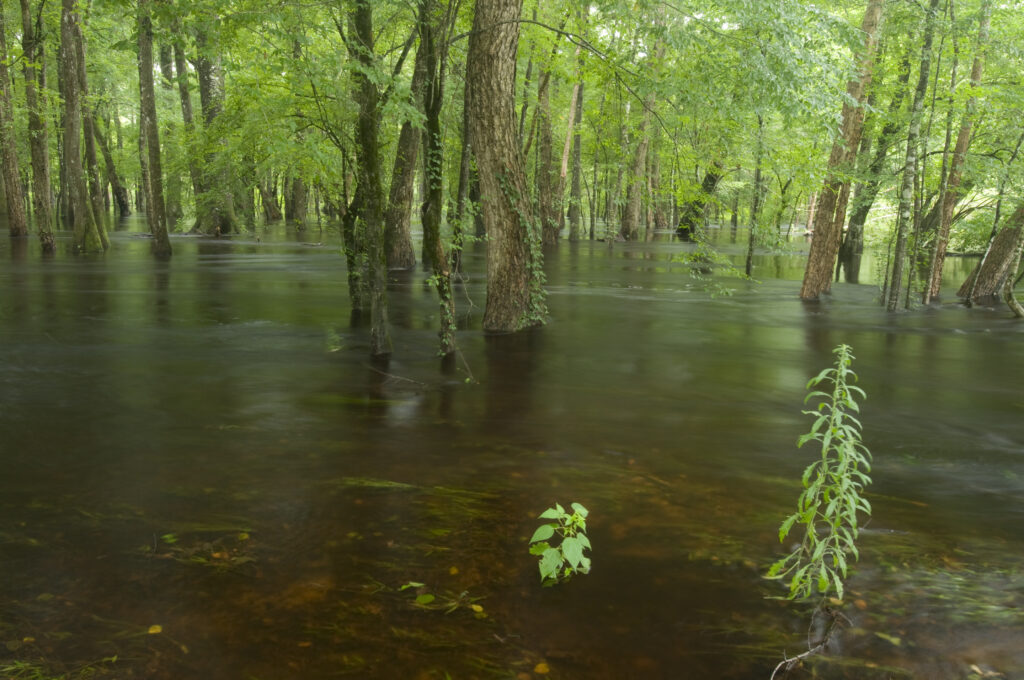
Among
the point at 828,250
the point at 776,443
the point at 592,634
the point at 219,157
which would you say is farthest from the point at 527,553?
the point at 828,250

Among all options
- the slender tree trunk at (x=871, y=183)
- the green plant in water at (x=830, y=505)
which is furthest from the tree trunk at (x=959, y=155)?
the green plant in water at (x=830, y=505)

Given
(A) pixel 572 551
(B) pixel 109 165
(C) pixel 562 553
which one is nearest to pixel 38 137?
(B) pixel 109 165

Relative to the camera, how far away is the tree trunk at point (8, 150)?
2415cm

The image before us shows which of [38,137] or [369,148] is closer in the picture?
[369,148]

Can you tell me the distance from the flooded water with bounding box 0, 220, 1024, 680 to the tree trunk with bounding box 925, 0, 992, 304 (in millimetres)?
5643

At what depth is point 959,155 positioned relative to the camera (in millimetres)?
17578

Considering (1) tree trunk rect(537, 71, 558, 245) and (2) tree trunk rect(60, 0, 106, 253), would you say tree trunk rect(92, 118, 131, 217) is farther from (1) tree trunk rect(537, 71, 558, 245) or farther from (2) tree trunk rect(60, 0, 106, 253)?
(1) tree trunk rect(537, 71, 558, 245)

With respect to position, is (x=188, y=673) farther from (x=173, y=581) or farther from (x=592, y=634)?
(x=592, y=634)

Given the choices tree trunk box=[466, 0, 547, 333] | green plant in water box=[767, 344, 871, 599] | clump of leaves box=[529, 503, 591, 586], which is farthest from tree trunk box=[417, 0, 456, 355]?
green plant in water box=[767, 344, 871, 599]

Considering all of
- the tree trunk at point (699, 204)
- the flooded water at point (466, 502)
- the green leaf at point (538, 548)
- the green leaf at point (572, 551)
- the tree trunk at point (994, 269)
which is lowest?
the flooded water at point (466, 502)

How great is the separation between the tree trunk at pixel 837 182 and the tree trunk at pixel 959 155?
1.99 meters

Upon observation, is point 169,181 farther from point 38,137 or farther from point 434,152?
point 434,152

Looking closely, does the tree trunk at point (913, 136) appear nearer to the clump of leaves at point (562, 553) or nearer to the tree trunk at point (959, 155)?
the tree trunk at point (959, 155)

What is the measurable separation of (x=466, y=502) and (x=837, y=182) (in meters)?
14.7
